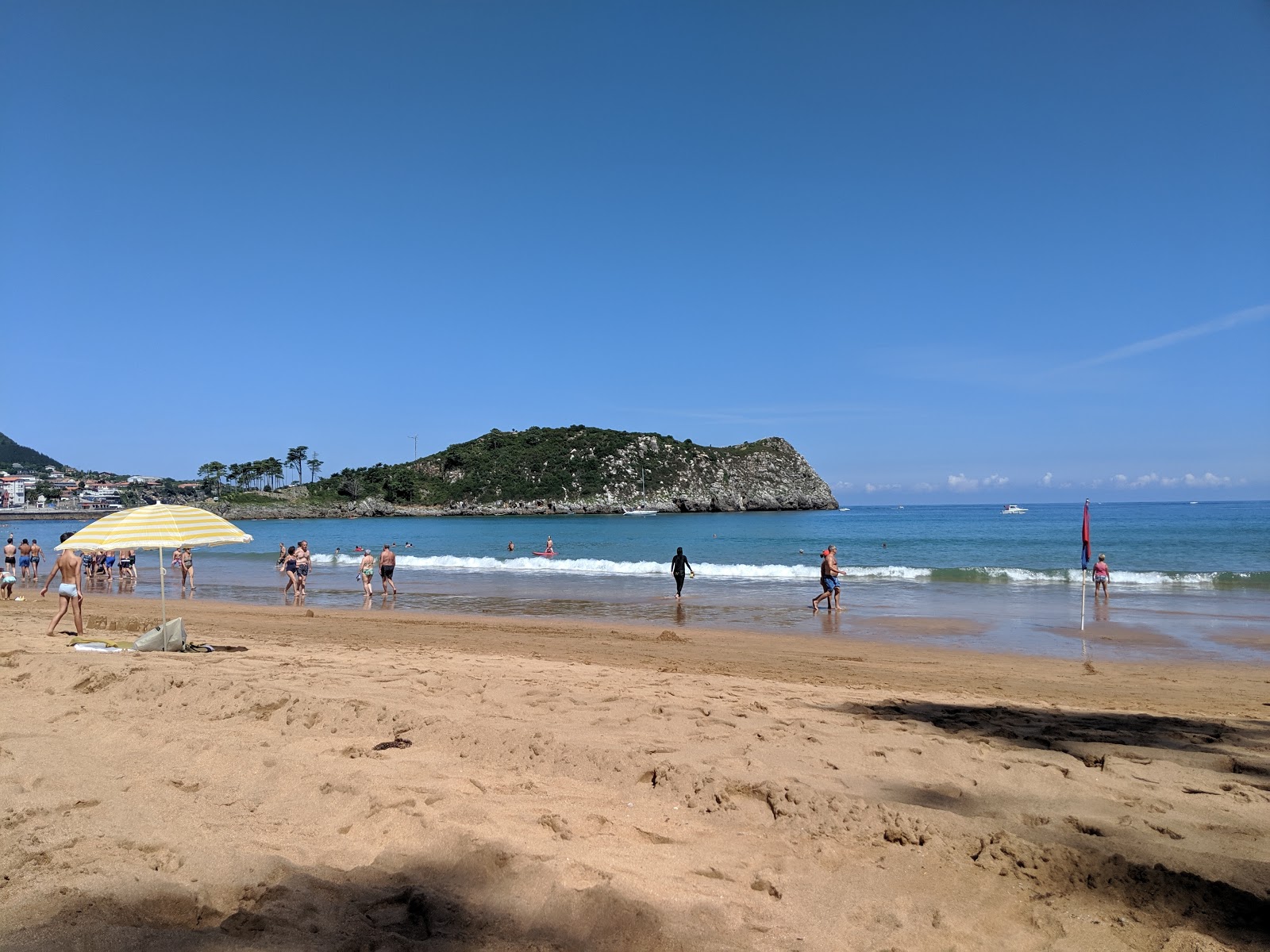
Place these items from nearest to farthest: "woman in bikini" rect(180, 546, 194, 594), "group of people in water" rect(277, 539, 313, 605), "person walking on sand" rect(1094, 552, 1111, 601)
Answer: "person walking on sand" rect(1094, 552, 1111, 601) < "group of people in water" rect(277, 539, 313, 605) < "woman in bikini" rect(180, 546, 194, 594)

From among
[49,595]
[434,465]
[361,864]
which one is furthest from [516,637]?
[434,465]

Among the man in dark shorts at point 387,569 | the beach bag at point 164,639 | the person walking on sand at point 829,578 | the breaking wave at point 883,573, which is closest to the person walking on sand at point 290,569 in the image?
the man in dark shorts at point 387,569

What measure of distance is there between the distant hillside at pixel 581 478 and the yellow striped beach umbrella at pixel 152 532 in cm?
10813

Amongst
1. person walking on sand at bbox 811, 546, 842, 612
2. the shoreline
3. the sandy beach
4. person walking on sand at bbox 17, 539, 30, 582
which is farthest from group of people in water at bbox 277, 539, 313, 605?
the sandy beach

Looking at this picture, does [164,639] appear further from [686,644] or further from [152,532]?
[686,644]

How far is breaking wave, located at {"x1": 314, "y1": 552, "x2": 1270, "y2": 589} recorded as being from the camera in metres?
27.1

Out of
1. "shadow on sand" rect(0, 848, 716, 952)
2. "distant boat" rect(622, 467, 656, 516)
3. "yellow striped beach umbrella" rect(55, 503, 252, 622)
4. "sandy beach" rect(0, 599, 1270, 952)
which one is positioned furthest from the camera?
"distant boat" rect(622, 467, 656, 516)

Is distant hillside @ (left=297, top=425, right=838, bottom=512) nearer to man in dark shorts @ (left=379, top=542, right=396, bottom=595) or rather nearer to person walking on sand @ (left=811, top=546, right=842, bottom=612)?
man in dark shorts @ (left=379, top=542, right=396, bottom=595)

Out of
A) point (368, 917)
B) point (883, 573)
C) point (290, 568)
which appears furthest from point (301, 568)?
point (368, 917)

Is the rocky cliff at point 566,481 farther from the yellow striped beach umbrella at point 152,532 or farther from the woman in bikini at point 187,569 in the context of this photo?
the yellow striped beach umbrella at point 152,532

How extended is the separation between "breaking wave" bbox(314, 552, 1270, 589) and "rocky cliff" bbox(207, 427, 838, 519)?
81847 millimetres

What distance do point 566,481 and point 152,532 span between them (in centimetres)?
11409

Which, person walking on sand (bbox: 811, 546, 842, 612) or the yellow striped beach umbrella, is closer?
the yellow striped beach umbrella

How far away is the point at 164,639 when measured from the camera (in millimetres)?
10672
